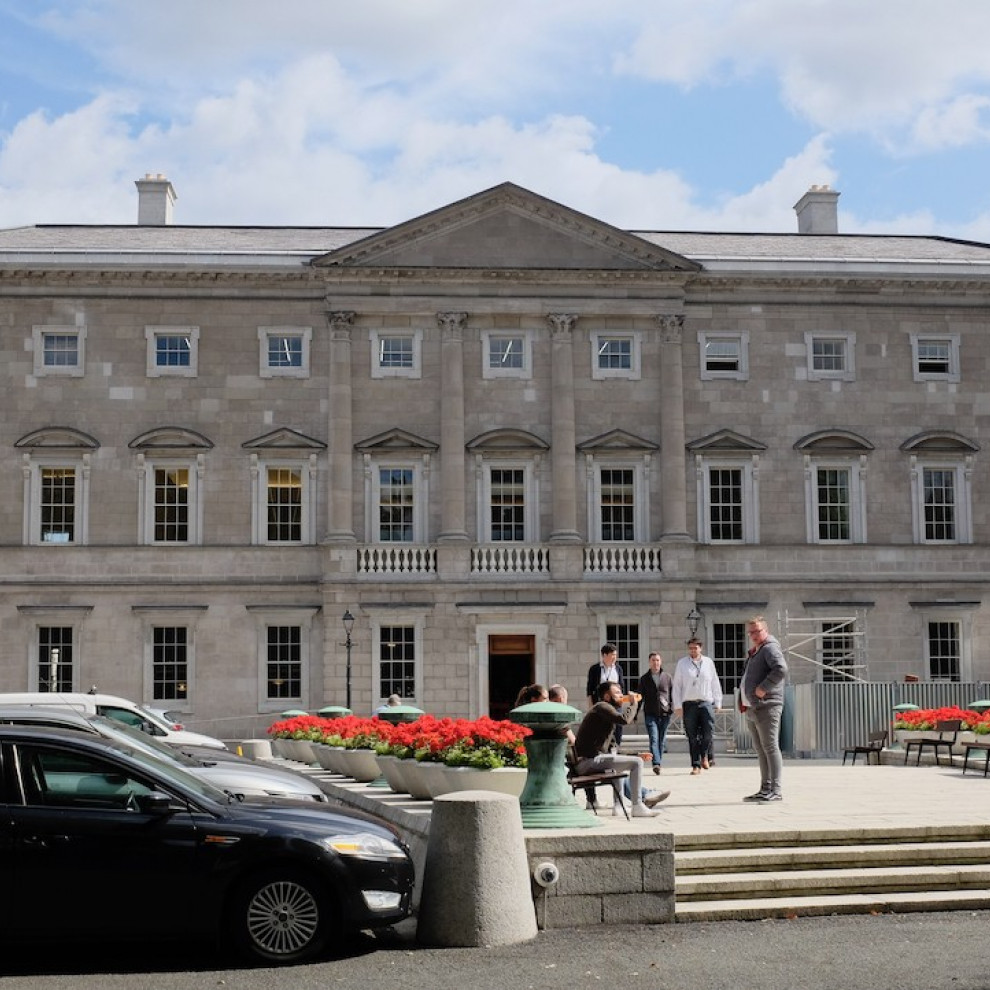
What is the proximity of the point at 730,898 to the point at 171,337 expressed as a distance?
33874 millimetres

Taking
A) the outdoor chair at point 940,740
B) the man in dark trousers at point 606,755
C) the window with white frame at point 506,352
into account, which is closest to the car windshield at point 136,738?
the man in dark trousers at point 606,755

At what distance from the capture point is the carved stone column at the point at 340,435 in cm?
4434

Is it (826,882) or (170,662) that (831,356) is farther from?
(826,882)

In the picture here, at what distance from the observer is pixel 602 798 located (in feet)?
64.4

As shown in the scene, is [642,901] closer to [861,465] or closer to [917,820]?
[917,820]

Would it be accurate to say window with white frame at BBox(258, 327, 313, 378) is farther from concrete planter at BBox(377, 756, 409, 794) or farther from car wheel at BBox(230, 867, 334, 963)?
car wheel at BBox(230, 867, 334, 963)

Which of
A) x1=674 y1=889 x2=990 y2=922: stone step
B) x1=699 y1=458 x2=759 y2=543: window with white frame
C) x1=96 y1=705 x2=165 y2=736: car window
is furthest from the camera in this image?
x1=699 y1=458 x2=759 y2=543: window with white frame

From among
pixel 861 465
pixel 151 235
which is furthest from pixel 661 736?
pixel 151 235

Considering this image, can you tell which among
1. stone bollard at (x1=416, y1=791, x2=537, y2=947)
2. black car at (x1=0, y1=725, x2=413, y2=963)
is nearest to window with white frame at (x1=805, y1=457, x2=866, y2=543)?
stone bollard at (x1=416, y1=791, x2=537, y2=947)

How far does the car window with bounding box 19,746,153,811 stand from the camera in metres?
12.6

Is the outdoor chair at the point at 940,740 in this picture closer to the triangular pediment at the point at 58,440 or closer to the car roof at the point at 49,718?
the car roof at the point at 49,718

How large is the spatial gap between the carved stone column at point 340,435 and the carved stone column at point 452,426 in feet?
8.38

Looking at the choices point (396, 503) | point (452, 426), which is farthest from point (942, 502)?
point (396, 503)

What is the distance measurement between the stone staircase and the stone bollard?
161cm
